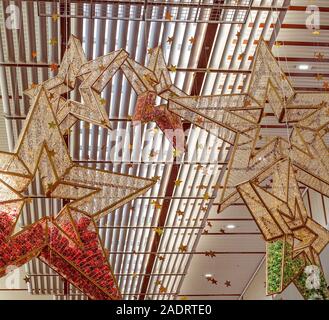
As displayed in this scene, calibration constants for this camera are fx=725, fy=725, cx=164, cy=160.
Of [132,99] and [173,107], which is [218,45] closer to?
[132,99]

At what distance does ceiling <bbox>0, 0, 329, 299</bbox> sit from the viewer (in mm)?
6785

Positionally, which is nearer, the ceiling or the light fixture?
the ceiling

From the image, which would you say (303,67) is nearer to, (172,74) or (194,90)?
(194,90)

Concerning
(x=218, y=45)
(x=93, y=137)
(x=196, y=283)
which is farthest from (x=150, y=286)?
(x=218, y=45)

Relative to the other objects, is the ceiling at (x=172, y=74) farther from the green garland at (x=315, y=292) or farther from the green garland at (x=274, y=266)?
the green garland at (x=315, y=292)

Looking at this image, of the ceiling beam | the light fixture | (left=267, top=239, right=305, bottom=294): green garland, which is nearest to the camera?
(left=267, top=239, right=305, bottom=294): green garland

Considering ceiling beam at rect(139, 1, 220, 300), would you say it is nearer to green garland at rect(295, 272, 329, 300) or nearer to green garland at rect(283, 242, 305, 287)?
green garland at rect(283, 242, 305, 287)

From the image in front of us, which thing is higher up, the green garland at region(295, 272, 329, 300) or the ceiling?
the ceiling

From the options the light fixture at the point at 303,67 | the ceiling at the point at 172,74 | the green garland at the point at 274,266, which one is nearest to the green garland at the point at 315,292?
the green garland at the point at 274,266

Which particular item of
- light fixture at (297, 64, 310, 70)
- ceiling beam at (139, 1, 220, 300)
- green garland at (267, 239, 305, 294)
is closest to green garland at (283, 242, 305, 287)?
green garland at (267, 239, 305, 294)

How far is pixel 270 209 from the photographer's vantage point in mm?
4879

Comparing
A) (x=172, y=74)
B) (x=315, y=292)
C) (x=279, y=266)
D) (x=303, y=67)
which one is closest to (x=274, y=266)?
(x=279, y=266)

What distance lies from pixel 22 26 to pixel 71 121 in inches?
67.5

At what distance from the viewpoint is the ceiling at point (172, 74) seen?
679 cm
